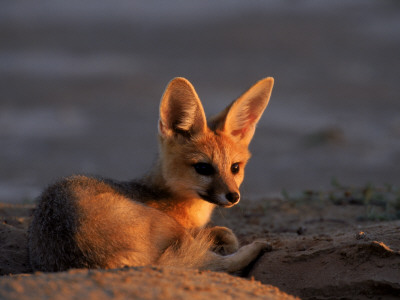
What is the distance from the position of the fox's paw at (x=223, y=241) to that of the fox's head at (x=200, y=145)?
33cm

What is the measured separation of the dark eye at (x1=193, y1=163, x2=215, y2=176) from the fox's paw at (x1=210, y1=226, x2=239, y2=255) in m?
0.53

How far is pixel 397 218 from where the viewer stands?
6391mm

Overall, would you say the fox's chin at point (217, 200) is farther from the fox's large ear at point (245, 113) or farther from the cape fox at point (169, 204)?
the fox's large ear at point (245, 113)

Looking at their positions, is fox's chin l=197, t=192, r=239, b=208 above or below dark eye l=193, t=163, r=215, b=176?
below

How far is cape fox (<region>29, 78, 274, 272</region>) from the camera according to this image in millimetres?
3367

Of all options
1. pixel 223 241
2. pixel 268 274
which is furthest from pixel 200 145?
pixel 268 274

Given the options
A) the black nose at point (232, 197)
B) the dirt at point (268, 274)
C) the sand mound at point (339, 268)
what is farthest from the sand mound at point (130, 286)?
the black nose at point (232, 197)

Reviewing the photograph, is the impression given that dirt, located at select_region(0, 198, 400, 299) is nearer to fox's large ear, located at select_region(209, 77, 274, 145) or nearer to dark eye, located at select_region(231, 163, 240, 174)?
dark eye, located at select_region(231, 163, 240, 174)

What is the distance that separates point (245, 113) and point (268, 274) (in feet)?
5.98

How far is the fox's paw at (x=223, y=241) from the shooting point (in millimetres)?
4316

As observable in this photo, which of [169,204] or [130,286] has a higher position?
[130,286]

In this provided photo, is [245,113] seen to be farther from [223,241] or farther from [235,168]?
[223,241]

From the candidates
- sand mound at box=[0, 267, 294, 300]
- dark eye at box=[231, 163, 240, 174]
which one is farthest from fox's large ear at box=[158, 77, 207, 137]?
sand mound at box=[0, 267, 294, 300]

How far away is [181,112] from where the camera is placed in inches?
185
